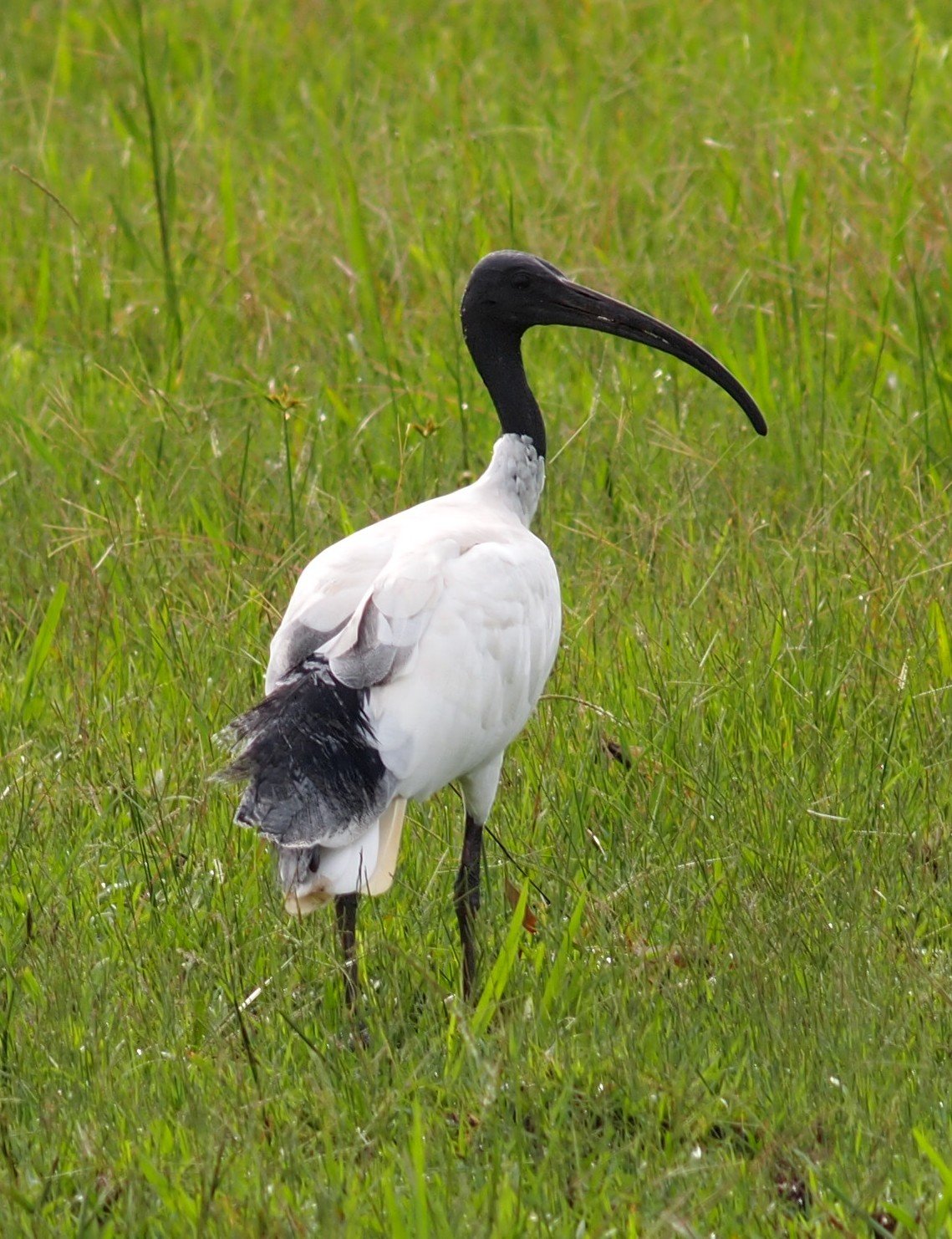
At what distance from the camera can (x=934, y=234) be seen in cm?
726

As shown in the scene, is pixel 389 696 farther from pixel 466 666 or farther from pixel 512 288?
pixel 512 288

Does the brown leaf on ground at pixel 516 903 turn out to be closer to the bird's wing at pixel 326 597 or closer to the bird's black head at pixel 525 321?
the bird's wing at pixel 326 597

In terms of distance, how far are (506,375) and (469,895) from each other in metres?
1.38

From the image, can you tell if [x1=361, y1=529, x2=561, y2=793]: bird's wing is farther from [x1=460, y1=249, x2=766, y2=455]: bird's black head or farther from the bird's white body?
[x1=460, y1=249, x2=766, y2=455]: bird's black head

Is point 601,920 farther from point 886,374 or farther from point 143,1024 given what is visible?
point 886,374

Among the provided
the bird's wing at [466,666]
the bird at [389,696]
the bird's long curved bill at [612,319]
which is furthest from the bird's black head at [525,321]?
the bird's wing at [466,666]

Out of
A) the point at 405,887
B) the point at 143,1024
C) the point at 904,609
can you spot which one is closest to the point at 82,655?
the point at 405,887

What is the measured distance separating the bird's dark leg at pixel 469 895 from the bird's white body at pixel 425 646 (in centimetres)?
4

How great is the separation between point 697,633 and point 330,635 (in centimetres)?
147

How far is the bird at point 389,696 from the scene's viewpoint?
3.55 metres

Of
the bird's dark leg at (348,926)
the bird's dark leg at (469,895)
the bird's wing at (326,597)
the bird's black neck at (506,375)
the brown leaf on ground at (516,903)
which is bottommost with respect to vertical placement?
the brown leaf on ground at (516,903)

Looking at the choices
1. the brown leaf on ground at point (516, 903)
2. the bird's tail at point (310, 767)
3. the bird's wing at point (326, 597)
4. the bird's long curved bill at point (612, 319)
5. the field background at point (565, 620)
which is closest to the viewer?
the field background at point (565, 620)

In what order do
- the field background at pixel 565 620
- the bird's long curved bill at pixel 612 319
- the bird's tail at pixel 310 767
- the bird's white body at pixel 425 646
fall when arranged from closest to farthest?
the field background at pixel 565 620, the bird's tail at pixel 310 767, the bird's white body at pixel 425 646, the bird's long curved bill at pixel 612 319

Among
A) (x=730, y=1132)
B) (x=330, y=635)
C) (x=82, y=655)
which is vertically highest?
A: (x=330, y=635)
